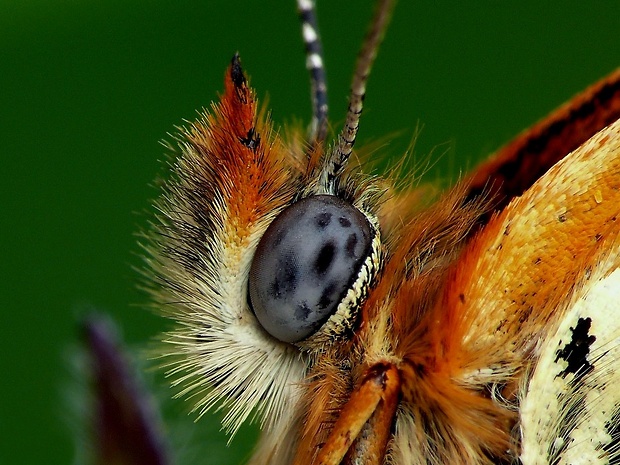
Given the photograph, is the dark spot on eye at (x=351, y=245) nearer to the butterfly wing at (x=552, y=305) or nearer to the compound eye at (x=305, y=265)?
the compound eye at (x=305, y=265)

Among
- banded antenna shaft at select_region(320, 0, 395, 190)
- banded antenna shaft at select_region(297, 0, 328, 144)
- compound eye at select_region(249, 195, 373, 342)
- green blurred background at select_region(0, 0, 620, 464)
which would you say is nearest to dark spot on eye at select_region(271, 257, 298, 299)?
compound eye at select_region(249, 195, 373, 342)

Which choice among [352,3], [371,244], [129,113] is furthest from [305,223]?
[352,3]

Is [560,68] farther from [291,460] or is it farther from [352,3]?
[291,460]

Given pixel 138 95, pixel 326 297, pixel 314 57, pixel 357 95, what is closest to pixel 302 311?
pixel 326 297

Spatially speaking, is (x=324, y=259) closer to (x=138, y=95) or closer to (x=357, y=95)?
(x=357, y=95)

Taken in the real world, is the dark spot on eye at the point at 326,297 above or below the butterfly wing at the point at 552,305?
above

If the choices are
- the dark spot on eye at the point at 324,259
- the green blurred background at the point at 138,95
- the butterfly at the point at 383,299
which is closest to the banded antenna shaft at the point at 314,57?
the butterfly at the point at 383,299

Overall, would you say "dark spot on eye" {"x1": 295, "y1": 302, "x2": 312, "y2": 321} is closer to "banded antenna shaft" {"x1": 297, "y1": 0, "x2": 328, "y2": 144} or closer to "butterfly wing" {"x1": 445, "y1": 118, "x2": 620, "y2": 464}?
"butterfly wing" {"x1": 445, "y1": 118, "x2": 620, "y2": 464}
